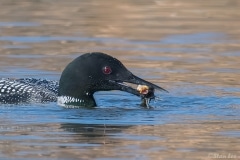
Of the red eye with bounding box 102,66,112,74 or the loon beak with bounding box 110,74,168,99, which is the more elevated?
the red eye with bounding box 102,66,112,74

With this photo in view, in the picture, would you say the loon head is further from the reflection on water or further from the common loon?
the reflection on water

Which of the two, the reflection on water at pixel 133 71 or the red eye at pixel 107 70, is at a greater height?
the red eye at pixel 107 70

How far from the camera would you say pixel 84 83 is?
10.5m

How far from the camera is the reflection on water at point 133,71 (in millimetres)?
8344

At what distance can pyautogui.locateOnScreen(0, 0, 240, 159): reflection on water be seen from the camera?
834cm

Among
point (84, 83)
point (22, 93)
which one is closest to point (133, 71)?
point (84, 83)

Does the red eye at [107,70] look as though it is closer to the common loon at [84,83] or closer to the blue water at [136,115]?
the common loon at [84,83]

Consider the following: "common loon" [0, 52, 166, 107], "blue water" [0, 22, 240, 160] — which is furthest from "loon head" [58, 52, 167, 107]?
"blue water" [0, 22, 240, 160]

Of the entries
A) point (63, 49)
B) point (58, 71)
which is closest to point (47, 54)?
point (63, 49)

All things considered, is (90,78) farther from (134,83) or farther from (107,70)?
(134,83)

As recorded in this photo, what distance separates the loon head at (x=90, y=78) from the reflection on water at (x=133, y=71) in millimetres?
213

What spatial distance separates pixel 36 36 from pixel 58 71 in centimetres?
335

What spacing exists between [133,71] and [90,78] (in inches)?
92.7

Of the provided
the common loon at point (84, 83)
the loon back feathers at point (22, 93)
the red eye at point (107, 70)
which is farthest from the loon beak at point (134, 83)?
the loon back feathers at point (22, 93)
